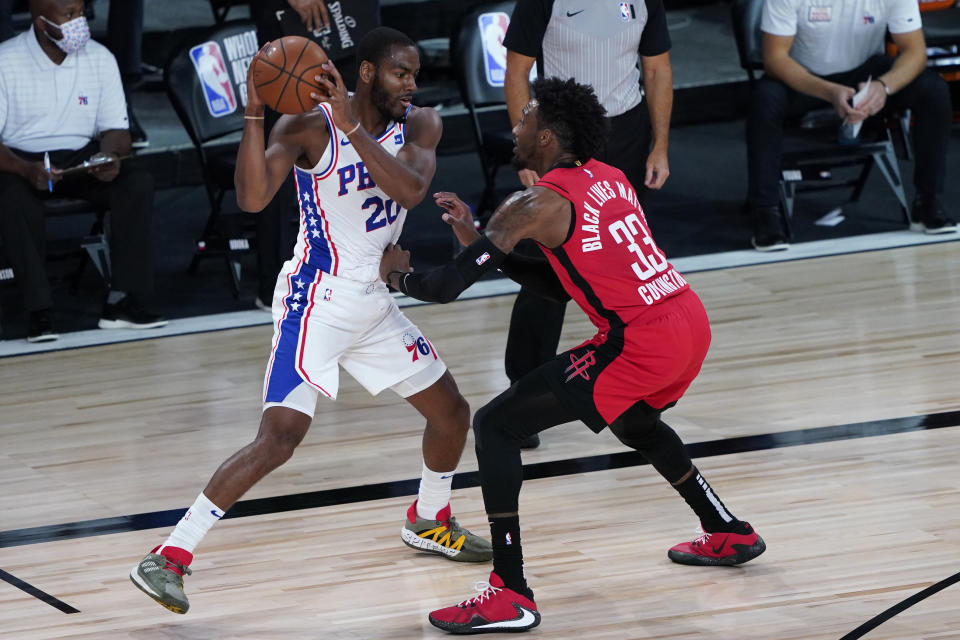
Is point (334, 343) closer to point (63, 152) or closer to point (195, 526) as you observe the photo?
point (195, 526)

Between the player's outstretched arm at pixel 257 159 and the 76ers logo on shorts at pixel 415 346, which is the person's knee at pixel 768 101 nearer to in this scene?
the 76ers logo on shorts at pixel 415 346

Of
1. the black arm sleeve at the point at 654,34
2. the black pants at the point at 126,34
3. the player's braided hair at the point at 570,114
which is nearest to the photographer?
the player's braided hair at the point at 570,114

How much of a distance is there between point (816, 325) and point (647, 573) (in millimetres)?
2555

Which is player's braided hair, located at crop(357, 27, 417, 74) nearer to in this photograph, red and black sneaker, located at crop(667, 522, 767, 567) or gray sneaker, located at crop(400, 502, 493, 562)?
gray sneaker, located at crop(400, 502, 493, 562)

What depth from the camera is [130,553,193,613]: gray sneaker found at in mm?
3299

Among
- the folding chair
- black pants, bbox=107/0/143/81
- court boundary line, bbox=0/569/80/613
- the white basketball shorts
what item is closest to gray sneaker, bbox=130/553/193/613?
court boundary line, bbox=0/569/80/613

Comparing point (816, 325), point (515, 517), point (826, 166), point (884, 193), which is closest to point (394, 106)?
point (515, 517)

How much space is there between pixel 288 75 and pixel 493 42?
3987 millimetres

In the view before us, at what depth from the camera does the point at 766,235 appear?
7035mm

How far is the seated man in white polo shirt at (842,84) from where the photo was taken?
7039 millimetres

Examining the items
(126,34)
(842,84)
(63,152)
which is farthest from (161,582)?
(126,34)

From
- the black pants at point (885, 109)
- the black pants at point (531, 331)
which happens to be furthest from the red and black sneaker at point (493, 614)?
the black pants at point (885, 109)

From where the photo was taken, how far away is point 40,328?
630 centimetres

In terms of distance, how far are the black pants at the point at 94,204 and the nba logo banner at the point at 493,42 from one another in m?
1.97
